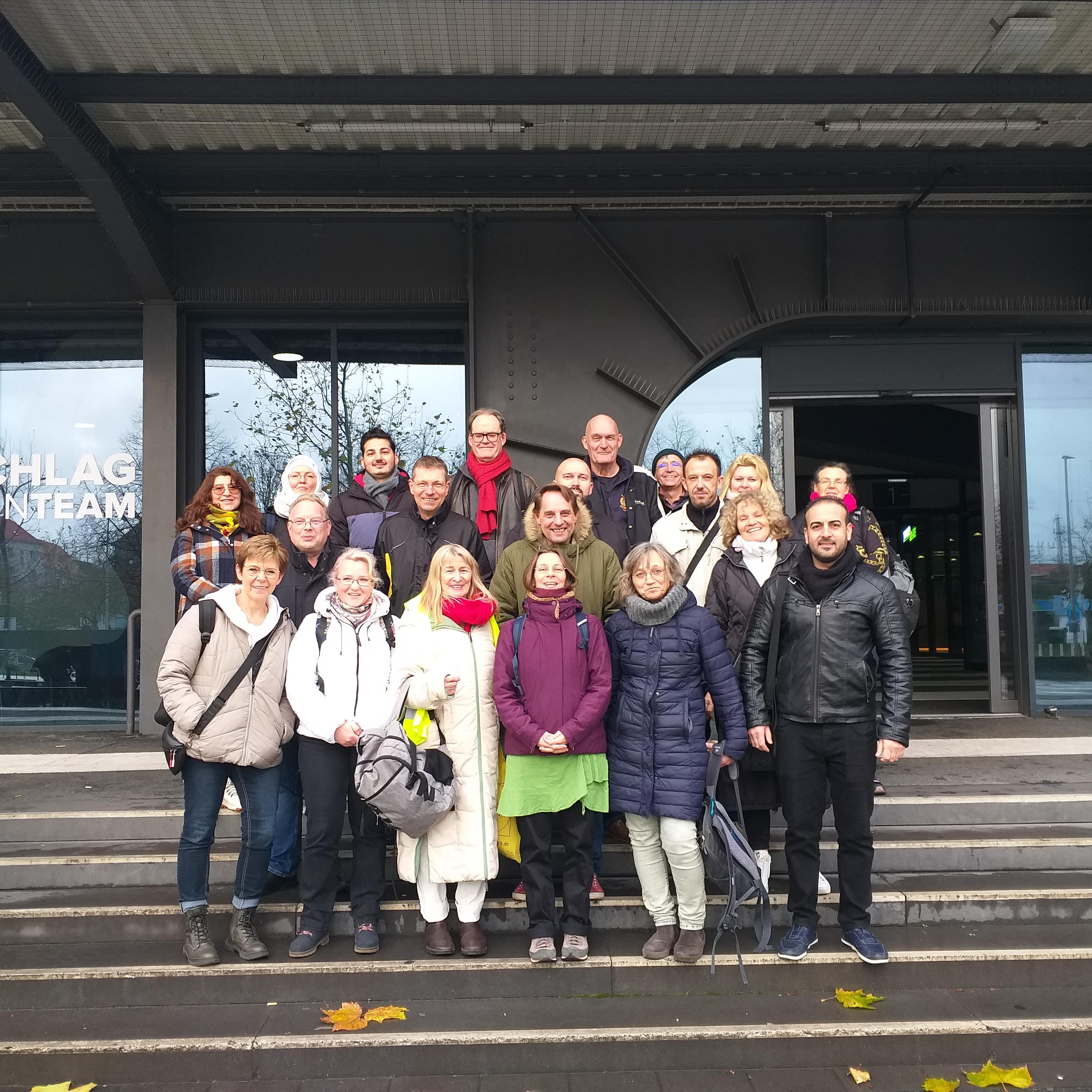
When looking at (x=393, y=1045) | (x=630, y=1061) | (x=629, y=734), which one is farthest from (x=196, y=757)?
(x=630, y=1061)

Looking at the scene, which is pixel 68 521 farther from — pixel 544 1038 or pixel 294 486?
pixel 544 1038

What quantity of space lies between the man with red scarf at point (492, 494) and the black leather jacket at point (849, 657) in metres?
1.62

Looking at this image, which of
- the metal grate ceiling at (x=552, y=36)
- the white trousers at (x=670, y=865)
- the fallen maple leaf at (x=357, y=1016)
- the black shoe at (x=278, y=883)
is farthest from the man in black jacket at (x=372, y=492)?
the metal grate ceiling at (x=552, y=36)

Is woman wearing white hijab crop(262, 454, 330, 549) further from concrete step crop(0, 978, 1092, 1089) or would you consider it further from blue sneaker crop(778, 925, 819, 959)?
blue sneaker crop(778, 925, 819, 959)

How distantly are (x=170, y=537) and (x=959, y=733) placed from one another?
656 cm

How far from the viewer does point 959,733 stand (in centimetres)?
780

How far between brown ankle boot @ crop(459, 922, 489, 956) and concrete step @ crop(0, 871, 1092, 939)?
24 cm

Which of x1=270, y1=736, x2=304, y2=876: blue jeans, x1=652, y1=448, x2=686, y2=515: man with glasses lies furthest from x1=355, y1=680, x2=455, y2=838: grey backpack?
x1=652, y1=448, x2=686, y2=515: man with glasses

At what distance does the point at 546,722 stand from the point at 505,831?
625mm

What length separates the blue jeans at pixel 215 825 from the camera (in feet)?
13.6

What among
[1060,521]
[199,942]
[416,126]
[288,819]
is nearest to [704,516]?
[288,819]

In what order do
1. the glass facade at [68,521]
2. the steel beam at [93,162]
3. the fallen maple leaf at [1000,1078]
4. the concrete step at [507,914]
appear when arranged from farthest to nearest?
the glass facade at [68,521] → the steel beam at [93,162] → the concrete step at [507,914] → the fallen maple leaf at [1000,1078]

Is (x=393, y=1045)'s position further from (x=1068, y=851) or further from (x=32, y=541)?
(x=32, y=541)

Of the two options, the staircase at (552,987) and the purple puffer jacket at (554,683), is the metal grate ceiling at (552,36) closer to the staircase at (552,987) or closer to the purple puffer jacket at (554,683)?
the purple puffer jacket at (554,683)
